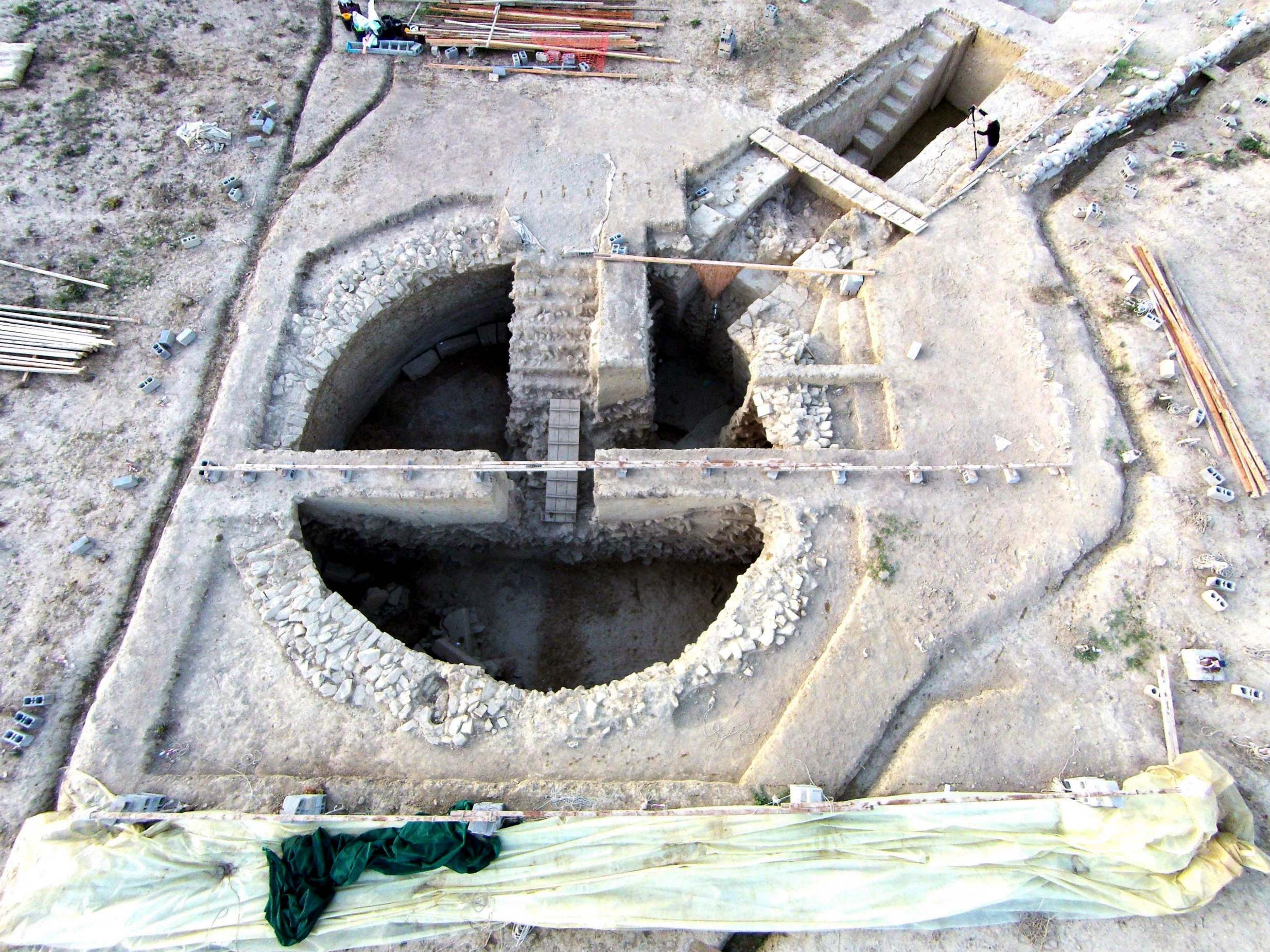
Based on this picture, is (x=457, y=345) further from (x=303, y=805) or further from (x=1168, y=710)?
(x=1168, y=710)

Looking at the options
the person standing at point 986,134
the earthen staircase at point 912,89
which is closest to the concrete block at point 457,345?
the earthen staircase at point 912,89

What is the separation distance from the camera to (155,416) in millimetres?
7277

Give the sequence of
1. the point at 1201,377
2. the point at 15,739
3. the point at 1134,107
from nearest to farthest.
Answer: the point at 15,739
the point at 1201,377
the point at 1134,107

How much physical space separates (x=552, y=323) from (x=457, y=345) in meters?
2.37

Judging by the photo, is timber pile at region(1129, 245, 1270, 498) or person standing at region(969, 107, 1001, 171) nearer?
timber pile at region(1129, 245, 1270, 498)

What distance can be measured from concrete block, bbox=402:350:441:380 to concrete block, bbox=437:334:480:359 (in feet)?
0.34

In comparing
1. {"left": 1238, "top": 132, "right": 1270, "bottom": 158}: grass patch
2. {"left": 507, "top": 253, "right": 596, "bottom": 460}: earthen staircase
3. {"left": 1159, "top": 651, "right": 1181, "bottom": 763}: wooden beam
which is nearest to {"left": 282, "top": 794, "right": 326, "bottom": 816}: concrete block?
{"left": 507, "top": 253, "right": 596, "bottom": 460}: earthen staircase

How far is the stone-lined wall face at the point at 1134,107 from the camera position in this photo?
889cm

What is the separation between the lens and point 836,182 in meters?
9.02

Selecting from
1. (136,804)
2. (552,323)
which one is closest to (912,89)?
(552,323)

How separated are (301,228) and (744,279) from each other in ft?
16.7

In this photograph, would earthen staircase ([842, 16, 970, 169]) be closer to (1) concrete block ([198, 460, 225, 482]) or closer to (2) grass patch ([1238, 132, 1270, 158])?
(2) grass patch ([1238, 132, 1270, 158])

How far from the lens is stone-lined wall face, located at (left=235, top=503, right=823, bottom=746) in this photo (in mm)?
6062

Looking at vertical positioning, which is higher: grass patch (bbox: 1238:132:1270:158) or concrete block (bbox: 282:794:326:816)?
grass patch (bbox: 1238:132:1270:158)
